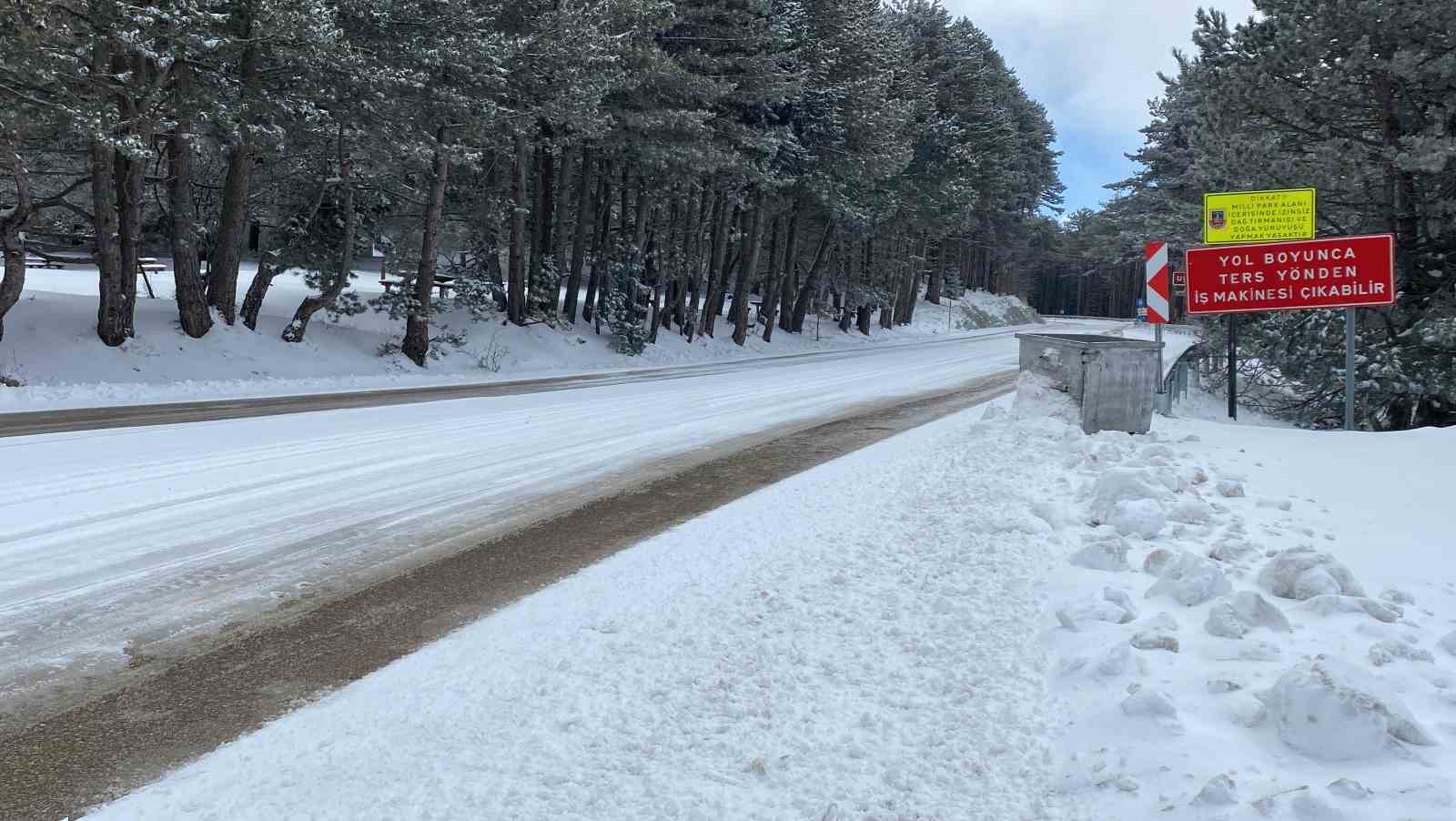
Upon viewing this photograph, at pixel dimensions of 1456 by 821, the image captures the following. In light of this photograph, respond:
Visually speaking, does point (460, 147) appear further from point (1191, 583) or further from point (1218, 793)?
point (1218, 793)

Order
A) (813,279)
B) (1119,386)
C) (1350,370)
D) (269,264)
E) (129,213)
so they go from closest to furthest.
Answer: (1119,386), (1350,370), (129,213), (269,264), (813,279)

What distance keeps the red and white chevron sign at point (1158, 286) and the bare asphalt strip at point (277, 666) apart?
26.1 feet

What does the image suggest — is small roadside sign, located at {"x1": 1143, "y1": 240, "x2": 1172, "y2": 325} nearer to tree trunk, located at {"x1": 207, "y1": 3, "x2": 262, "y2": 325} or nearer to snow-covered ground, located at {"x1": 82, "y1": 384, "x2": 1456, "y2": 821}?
snow-covered ground, located at {"x1": 82, "y1": 384, "x2": 1456, "y2": 821}

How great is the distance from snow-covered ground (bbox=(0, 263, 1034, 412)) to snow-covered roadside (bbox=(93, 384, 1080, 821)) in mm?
11374

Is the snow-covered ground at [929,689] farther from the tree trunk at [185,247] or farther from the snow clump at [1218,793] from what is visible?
the tree trunk at [185,247]

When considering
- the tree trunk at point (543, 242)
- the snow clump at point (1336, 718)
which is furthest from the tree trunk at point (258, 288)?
the snow clump at point (1336, 718)

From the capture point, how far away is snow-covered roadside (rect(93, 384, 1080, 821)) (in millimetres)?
2699

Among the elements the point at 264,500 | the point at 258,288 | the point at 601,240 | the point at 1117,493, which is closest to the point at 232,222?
the point at 258,288

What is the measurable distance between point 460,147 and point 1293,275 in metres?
15.8

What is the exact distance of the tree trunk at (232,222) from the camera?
16.0 meters

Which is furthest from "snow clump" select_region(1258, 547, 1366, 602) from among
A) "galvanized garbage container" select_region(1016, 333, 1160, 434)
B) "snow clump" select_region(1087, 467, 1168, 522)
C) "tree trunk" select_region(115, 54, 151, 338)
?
"tree trunk" select_region(115, 54, 151, 338)

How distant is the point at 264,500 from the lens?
257 inches

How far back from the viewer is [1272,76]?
14.8 meters

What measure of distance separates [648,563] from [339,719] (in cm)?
226
